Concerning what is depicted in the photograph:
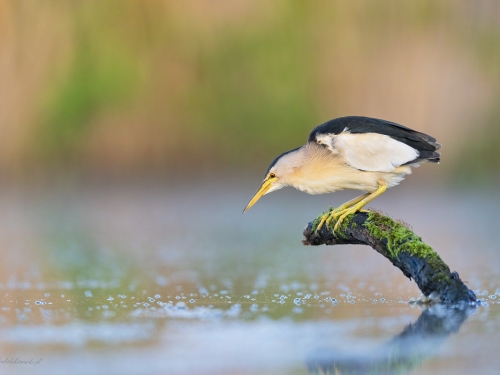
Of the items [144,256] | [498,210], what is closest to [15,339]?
[144,256]

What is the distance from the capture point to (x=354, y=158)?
5.79 m

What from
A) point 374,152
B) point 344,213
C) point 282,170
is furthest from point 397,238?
point 282,170

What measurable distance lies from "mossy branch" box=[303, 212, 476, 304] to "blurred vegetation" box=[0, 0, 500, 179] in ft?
27.8

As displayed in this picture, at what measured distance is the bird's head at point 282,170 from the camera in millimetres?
5977

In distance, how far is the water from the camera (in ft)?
13.0

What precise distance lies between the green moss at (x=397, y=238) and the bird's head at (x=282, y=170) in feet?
2.44

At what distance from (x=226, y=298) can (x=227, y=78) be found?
1051 cm

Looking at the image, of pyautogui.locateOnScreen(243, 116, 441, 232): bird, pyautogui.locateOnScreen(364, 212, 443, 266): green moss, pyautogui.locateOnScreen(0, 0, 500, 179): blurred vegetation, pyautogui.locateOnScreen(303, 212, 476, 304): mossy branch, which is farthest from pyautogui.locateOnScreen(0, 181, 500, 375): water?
pyautogui.locateOnScreen(0, 0, 500, 179): blurred vegetation

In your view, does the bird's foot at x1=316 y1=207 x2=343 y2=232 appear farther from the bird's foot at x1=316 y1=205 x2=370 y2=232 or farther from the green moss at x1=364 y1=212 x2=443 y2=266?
the green moss at x1=364 y1=212 x2=443 y2=266

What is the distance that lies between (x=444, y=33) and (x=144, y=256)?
802cm

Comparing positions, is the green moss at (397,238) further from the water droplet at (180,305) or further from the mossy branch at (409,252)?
the water droplet at (180,305)

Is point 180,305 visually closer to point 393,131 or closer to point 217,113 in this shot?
point 393,131

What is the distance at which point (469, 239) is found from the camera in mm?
8992

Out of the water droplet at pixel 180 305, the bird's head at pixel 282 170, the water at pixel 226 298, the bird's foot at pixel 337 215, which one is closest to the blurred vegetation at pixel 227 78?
the water at pixel 226 298
